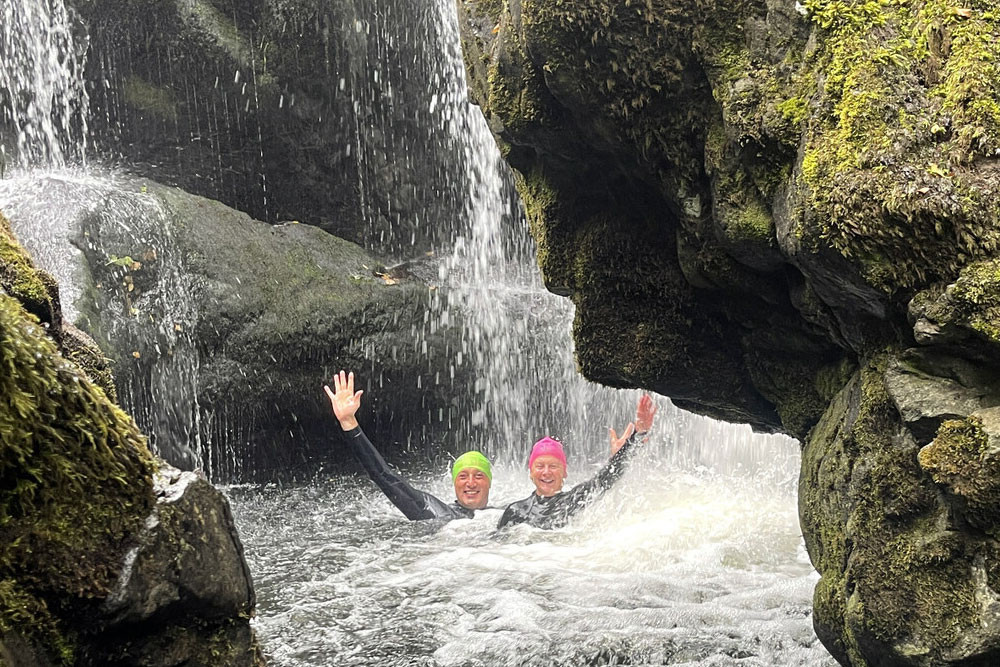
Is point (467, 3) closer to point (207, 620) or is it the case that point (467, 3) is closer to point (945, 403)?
point (945, 403)

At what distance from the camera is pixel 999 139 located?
9.48 feet

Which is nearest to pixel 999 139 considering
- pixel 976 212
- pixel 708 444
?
pixel 976 212

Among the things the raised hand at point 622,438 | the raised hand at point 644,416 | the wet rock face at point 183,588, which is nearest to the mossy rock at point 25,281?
the wet rock face at point 183,588

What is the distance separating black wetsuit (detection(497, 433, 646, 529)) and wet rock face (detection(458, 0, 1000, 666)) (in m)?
2.55

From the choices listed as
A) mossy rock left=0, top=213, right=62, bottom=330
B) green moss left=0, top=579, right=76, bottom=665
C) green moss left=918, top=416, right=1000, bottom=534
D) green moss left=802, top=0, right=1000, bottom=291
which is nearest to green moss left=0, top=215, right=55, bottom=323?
mossy rock left=0, top=213, right=62, bottom=330

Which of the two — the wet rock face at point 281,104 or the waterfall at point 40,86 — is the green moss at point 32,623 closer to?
the wet rock face at point 281,104

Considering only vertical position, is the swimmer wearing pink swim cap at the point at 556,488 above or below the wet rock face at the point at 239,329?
below

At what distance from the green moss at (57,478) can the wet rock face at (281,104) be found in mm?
8991

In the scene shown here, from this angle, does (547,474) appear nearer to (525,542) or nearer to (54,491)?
Answer: (525,542)

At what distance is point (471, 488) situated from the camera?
816 centimetres

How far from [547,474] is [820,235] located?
500 centimetres

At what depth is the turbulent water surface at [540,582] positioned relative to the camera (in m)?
4.89

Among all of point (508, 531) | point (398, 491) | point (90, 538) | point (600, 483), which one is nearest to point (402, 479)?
point (398, 491)

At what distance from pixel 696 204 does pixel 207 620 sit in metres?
2.90
